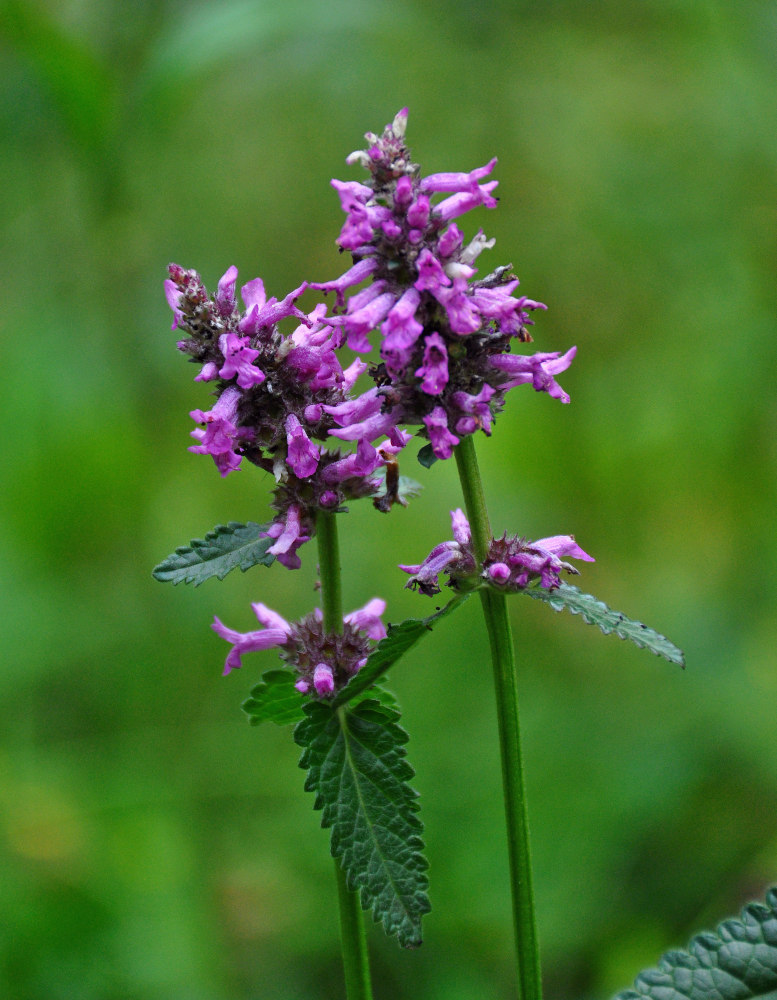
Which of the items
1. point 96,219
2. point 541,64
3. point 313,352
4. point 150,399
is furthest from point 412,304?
point 541,64

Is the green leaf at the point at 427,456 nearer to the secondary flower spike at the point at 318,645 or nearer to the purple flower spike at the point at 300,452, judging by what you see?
the purple flower spike at the point at 300,452

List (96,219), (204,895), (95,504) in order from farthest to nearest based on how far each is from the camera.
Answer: (95,504) < (96,219) < (204,895)

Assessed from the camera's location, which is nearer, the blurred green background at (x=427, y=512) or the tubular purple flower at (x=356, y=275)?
the tubular purple flower at (x=356, y=275)

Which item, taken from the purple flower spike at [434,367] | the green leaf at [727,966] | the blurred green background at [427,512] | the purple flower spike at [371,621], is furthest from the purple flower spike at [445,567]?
the blurred green background at [427,512]

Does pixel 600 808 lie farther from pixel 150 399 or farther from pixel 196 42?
pixel 196 42

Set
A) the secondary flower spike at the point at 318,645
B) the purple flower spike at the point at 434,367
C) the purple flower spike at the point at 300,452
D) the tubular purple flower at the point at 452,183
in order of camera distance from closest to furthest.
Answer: the purple flower spike at the point at 434,367 < the tubular purple flower at the point at 452,183 < the purple flower spike at the point at 300,452 < the secondary flower spike at the point at 318,645

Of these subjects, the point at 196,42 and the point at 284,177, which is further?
the point at 284,177

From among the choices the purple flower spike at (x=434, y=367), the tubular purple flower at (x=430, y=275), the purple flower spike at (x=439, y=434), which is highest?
the tubular purple flower at (x=430, y=275)
